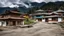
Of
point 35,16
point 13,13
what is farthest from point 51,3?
point 13,13

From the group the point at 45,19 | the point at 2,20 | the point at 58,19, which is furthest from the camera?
the point at 45,19

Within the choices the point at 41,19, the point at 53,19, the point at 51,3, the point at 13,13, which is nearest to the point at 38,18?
the point at 41,19

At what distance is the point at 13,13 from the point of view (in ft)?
142

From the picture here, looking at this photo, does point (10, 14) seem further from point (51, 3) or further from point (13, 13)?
point (51, 3)

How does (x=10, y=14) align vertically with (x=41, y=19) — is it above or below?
above

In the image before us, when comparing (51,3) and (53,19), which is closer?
(53,19)

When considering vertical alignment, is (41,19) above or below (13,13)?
below

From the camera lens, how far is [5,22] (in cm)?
3719

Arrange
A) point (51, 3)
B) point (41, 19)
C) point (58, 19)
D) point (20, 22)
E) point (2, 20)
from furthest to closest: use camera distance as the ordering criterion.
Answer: point (51, 3) → point (41, 19) → point (58, 19) → point (20, 22) → point (2, 20)

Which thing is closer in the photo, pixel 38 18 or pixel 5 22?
pixel 5 22

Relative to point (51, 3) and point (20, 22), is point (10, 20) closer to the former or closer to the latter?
point (20, 22)

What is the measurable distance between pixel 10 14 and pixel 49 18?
19447mm

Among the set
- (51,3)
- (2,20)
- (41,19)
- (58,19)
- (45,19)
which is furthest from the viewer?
(51,3)

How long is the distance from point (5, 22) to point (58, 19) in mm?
24260
